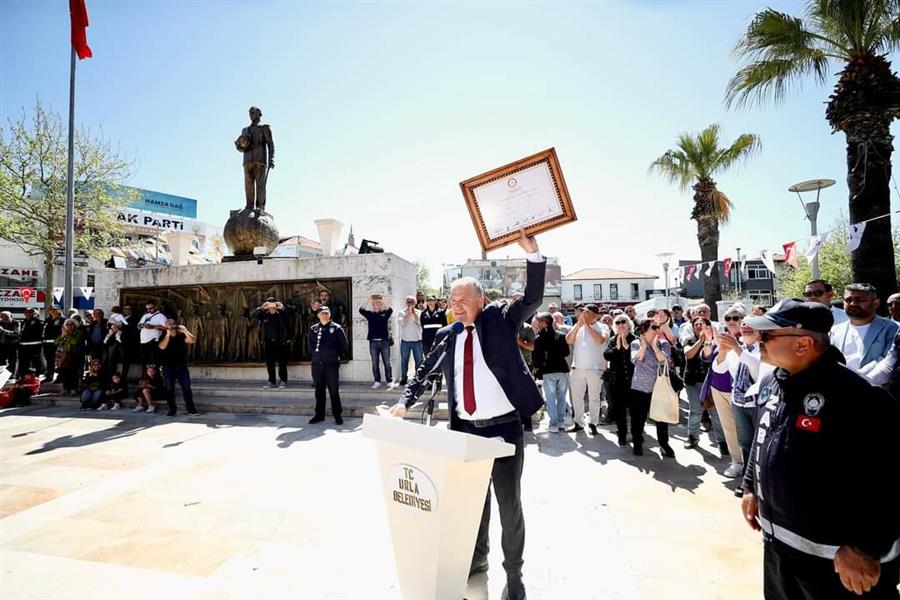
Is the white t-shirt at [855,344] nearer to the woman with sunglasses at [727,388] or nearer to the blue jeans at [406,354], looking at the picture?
the woman with sunglasses at [727,388]

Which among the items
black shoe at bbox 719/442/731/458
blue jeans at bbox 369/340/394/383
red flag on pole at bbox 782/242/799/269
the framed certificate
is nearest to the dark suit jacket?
the framed certificate

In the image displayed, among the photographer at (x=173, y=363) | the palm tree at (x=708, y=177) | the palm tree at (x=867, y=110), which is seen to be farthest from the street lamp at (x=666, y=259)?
the photographer at (x=173, y=363)

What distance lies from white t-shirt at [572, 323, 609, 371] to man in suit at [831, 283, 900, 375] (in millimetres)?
2883

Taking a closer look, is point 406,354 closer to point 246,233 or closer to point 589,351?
point 589,351

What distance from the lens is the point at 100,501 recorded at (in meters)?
4.17

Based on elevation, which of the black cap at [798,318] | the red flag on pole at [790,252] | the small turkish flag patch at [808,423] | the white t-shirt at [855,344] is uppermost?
the red flag on pole at [790,252]

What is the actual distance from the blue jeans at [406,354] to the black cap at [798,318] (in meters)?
7.09

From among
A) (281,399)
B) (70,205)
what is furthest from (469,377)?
(70,205)

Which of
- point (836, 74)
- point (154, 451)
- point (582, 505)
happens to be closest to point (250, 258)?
point (154, 451)

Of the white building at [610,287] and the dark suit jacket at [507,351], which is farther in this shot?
the white building at [610,287]

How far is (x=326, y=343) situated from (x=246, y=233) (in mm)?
4635

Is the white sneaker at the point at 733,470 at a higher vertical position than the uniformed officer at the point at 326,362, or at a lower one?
lower

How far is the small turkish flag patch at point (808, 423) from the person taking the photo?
68.0 inches

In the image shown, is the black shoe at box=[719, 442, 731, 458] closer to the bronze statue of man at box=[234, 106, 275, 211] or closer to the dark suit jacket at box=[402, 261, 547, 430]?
the dark suit jacket at box=[402, 261, 547, 430]
